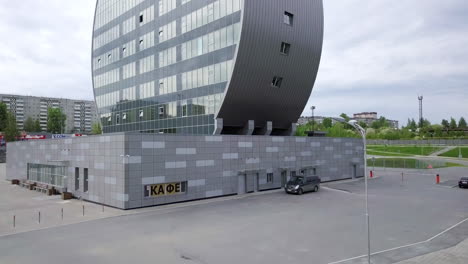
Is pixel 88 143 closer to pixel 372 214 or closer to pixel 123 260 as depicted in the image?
pixel 123 260

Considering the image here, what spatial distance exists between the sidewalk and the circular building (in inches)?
1096

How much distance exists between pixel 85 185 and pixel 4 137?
339ft

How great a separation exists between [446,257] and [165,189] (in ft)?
70.8

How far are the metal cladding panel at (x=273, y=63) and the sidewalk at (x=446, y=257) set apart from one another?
1096 inches

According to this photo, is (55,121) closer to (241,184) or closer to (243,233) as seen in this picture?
(241,184)

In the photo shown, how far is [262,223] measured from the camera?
21.3m

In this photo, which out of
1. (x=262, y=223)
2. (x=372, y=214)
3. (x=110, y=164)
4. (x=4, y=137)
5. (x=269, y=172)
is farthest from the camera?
(x=4, y=137)

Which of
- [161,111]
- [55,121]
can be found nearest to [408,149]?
[161,111]

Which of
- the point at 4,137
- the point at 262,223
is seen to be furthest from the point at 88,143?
the point at 4,137

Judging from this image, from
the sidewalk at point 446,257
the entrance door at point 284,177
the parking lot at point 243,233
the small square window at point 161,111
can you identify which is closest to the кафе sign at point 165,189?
the parking lot at point 243,233

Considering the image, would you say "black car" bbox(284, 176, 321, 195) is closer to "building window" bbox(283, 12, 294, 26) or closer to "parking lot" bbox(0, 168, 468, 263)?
"parking lot" bbox(0, 168, 468, 263)

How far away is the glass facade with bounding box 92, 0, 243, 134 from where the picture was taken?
1580 inches

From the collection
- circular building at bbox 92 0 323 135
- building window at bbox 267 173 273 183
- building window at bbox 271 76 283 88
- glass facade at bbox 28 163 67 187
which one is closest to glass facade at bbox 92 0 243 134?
circular building at bbox 92 0 323 135

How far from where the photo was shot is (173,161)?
2992 cm
